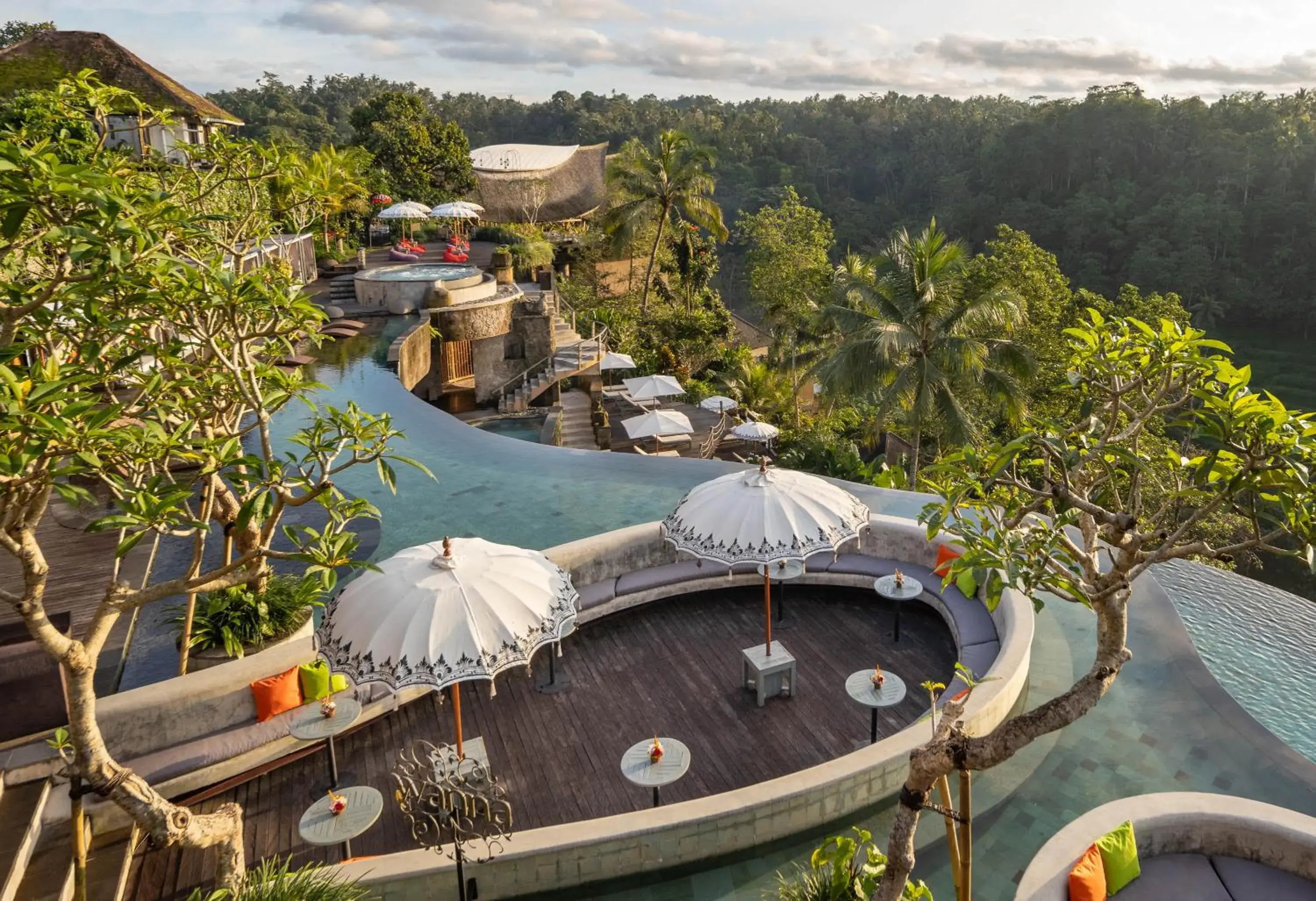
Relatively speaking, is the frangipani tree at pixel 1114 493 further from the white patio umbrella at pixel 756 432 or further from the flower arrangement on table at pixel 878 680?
the white patio umbrella at pixel 756 432

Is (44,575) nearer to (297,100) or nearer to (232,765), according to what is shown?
(232,765)

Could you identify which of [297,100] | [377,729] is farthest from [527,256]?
[297,100]

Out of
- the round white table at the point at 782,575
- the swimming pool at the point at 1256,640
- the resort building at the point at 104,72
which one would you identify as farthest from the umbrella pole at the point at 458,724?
the resort building at the point at 104,72

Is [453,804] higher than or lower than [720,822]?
higher

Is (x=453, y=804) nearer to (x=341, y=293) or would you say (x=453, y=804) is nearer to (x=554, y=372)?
(x=554, y=372)

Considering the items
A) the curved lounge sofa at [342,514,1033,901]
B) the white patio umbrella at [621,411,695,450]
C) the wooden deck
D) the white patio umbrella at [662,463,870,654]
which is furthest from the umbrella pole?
the white patio umbrella at [621,411,695,450]

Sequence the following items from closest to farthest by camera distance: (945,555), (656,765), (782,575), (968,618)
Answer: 1. (656,765)
2. (968,618)
3. (945,555)
4. (782,575)

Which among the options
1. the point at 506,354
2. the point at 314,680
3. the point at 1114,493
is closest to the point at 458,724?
the point at 314,680
